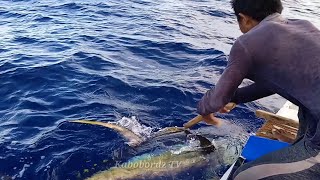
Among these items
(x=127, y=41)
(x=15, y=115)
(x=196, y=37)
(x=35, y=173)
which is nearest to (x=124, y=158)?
(x=35, y=173)

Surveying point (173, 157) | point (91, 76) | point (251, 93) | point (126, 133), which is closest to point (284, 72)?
point (251, 93)

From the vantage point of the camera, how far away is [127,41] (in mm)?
9414

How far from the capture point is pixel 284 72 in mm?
2748

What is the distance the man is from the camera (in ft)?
8.86

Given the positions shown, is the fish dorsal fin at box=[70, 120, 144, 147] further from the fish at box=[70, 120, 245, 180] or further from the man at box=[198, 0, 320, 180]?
the man at box=[198, 0, 320, 180]

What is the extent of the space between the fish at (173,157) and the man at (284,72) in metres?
1.38

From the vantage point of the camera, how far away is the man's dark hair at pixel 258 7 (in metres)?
2.99

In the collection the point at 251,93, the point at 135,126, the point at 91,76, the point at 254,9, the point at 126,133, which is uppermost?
the point at 254,9

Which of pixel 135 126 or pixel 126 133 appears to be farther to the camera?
pixel 135 126

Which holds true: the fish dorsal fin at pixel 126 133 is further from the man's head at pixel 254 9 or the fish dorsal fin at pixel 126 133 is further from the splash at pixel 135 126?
the man's head at pixel 254 9

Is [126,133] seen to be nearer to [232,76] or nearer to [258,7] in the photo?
[232,76]

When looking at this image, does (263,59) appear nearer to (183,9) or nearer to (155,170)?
(155,170)

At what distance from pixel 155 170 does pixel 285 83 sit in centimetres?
201

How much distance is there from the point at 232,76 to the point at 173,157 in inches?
73.4
